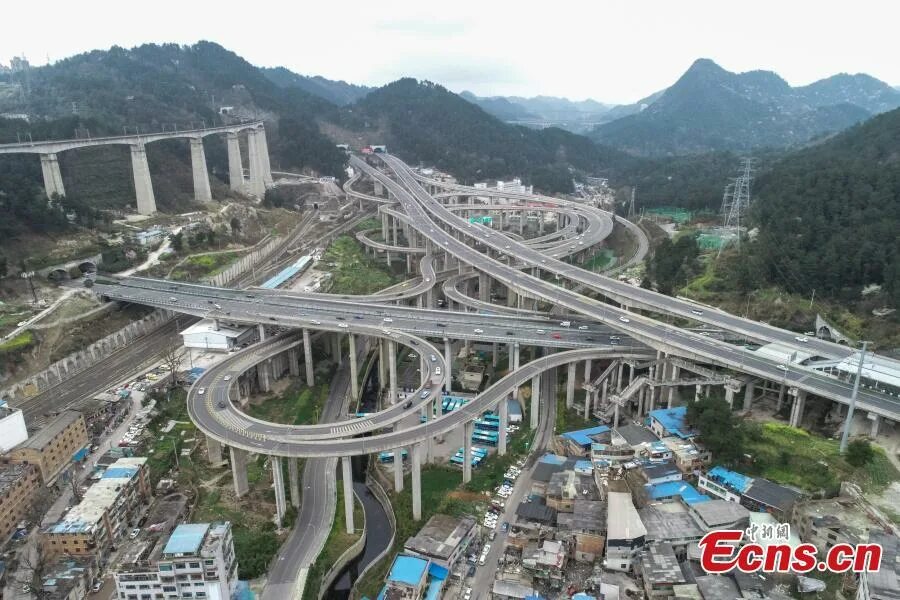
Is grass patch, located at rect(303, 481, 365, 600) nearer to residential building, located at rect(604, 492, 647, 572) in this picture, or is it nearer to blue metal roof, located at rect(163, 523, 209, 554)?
blue metal roof, located at rect(163, 523, 209, 554)

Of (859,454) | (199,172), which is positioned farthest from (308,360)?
(199,172)

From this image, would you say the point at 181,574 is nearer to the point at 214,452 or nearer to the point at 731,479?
the point at 214,452

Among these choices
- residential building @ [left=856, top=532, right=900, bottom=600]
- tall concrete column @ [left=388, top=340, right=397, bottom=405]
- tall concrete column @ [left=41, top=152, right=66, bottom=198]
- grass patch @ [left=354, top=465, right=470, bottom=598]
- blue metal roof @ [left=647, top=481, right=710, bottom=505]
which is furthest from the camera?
tall concrete column @ [left=41, top=152, right=66, bottom=198]

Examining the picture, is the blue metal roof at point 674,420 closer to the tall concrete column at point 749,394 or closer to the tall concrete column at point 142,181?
the tall concrete column at point 749,394

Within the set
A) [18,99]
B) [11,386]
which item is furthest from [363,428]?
[18,99]

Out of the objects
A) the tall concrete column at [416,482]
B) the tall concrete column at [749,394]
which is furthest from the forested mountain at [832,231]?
the tall concrete column at [416,482]

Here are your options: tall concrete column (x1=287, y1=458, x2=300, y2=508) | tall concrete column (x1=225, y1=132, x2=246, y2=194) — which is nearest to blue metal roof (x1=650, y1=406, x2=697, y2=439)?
tall concrete column (x1=287, y1=458, x2=300, y2=508)
